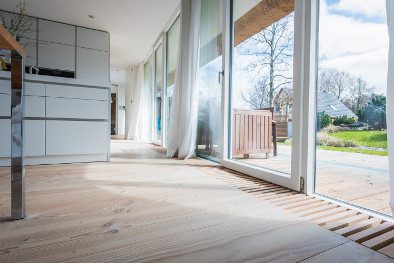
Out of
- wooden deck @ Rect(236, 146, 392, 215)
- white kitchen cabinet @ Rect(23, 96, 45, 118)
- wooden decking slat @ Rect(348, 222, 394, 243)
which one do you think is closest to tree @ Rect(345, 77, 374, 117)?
wooden deck @ Rect(236, 146, 392, 215)

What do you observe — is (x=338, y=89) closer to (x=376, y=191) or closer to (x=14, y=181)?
(x=376, y=191)

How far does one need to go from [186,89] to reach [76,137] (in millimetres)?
1456

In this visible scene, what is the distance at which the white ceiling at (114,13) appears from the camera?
341 cm

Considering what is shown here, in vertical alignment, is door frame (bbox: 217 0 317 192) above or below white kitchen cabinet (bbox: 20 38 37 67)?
below

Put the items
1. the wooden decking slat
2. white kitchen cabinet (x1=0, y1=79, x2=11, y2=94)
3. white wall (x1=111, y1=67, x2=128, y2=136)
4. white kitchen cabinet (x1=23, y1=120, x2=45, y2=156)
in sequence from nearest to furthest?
1. the wooden decking slat
2. white kitchen cabinet (x1=0, y1=79, x2=11, y2=94)
3. white kitchen cabinet (x1=23, y1=120, x2=45, y2=156)
4. white wall (x1=111, y1=67, x2=128, y2=136)

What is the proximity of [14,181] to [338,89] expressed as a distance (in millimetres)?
2160

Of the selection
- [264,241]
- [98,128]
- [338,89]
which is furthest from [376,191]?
[98,128]

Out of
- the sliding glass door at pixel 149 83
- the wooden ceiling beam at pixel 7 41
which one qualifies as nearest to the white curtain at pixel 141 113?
the sliding glass door at pixel 149 83

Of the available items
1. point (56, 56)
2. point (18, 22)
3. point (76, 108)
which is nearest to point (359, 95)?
point (76, 108)

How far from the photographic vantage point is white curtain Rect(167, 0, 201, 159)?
2.99 metres

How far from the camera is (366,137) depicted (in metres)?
1.74

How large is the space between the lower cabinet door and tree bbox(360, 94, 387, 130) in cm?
257

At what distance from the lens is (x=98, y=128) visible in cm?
281

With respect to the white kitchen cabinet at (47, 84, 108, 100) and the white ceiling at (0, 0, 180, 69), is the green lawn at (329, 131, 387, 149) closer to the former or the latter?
the white kitchen cabinet at (47, 84, 108, 100)
